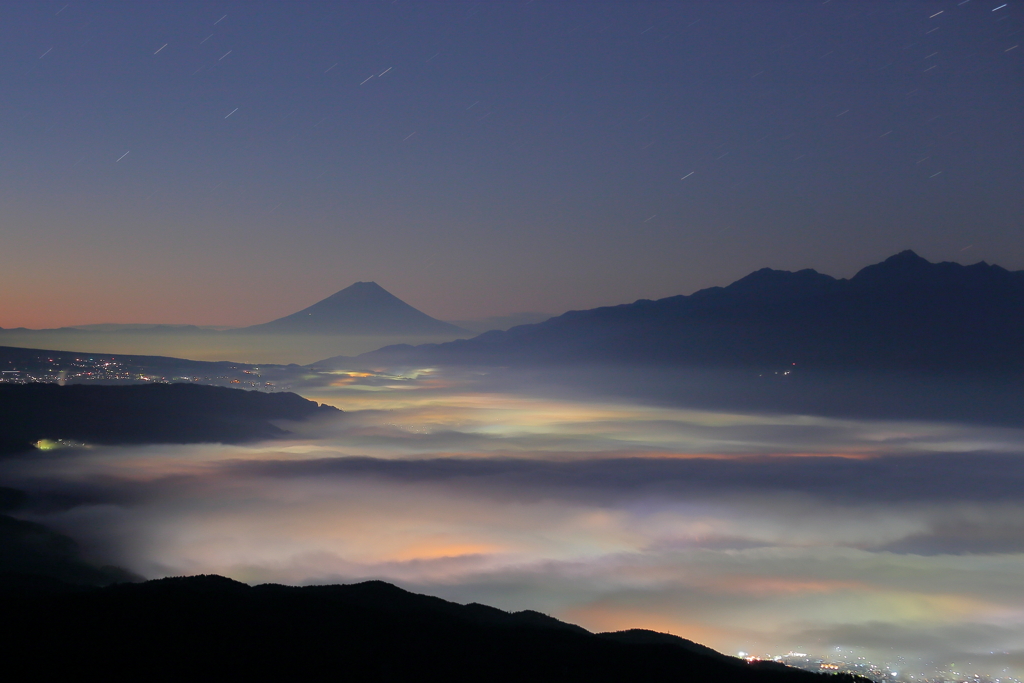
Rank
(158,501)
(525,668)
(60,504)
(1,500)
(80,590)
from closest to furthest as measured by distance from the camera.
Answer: (525,668)
(80,590)
(1,500)
(60,504)
(158,501)

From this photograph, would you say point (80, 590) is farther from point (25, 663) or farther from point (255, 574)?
point (255, 574)

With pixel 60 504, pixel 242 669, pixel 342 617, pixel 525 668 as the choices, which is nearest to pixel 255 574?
pixel 60 504

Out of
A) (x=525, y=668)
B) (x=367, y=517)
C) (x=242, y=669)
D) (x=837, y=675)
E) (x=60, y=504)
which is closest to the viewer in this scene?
(x=242, y=669)

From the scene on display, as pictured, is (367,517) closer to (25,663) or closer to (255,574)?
(255,574)

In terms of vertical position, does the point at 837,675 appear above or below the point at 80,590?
below

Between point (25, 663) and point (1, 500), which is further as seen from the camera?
point (1, 500)

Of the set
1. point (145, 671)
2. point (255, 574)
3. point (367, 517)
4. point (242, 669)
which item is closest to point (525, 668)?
point (242, 669)
